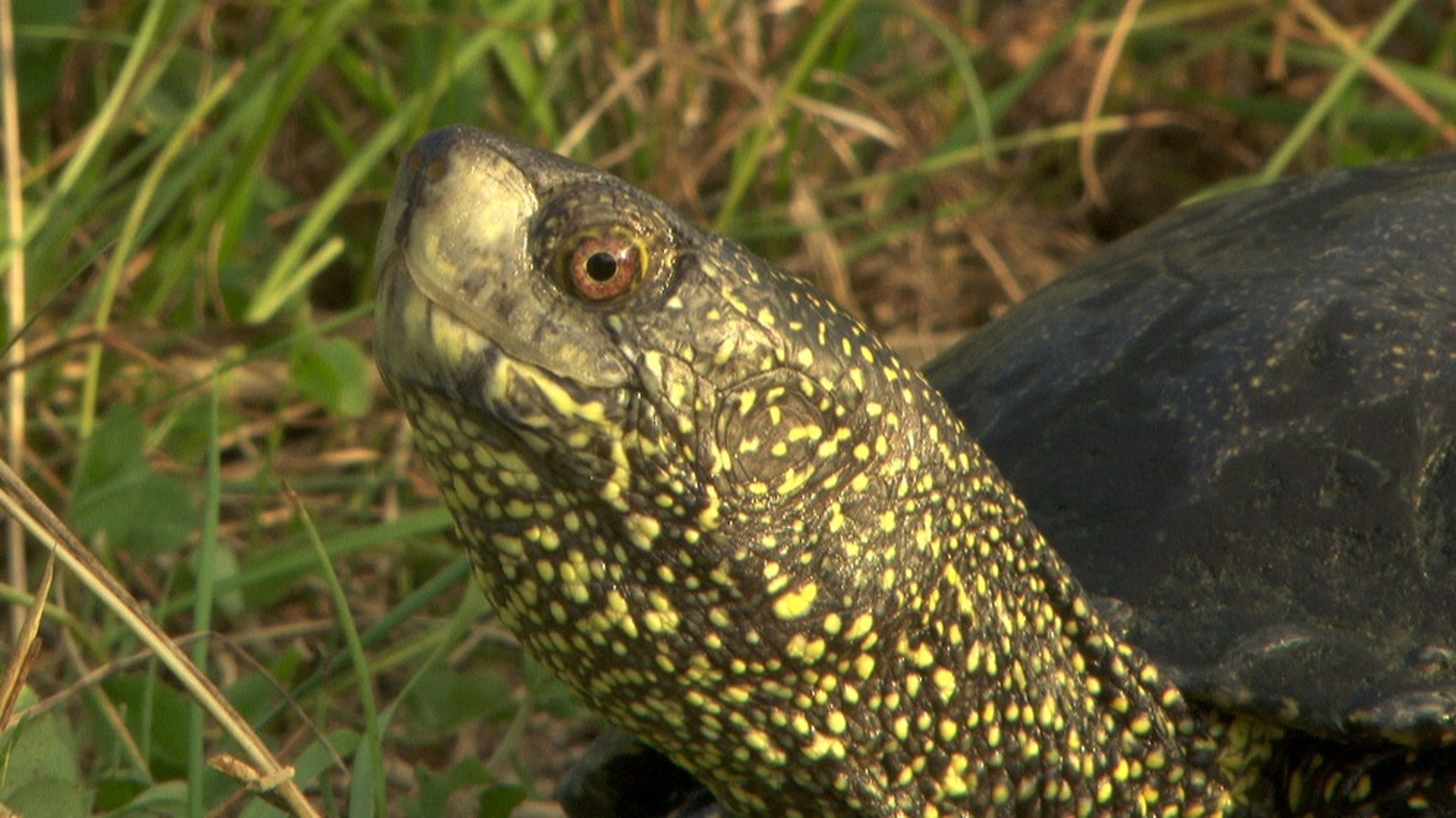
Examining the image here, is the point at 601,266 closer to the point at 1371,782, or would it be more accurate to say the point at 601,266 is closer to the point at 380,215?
the point at 1371,782

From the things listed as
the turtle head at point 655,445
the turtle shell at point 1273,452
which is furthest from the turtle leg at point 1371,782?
the turtle head at point 655,445

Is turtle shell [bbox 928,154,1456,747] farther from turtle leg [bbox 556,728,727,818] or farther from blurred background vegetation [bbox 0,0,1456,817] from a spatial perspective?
blurred background vegetation [bbox 0,0,1456,817]

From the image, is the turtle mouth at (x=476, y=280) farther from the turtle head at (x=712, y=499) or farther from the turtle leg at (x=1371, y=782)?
the turtle leg at (x=1371, y=782)

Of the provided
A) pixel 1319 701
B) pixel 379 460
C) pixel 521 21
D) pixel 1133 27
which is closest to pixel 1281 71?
pixel 1133 27

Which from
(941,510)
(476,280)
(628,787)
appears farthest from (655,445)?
(628,787)

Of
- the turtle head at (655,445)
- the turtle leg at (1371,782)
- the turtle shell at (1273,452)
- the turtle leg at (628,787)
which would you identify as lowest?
the turtle leg at (628,787)

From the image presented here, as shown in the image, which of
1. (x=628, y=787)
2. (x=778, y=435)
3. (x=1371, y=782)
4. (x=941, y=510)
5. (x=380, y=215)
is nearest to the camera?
(x=778, y=435)

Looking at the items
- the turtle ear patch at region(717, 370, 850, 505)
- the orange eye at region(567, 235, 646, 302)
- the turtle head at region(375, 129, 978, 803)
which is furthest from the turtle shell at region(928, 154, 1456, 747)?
the orange eye at region(567, 235, 646, 302)

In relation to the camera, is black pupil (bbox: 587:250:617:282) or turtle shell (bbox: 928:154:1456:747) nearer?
black pupil (bbox: 587:250:617:282)
